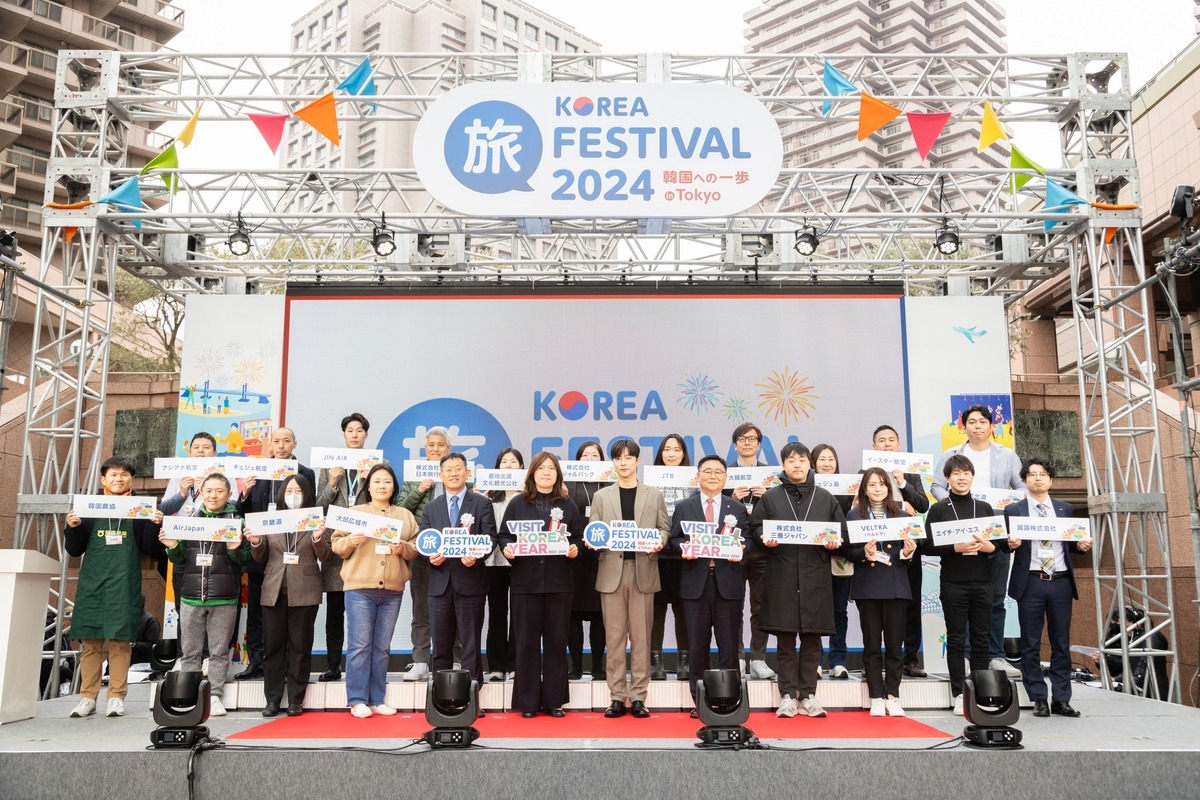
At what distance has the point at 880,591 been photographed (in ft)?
17.0

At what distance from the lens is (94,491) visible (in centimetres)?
777

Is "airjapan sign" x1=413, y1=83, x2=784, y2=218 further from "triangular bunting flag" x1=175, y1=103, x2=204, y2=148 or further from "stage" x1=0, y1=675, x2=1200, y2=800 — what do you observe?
"stage" x1=0, y1=675, x2=1200, y2=800

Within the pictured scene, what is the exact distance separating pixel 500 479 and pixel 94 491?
4.02m

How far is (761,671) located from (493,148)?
4066mm

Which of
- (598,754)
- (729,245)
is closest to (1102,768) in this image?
(598,754)

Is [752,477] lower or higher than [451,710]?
higher

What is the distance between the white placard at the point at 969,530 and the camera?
16.9ft

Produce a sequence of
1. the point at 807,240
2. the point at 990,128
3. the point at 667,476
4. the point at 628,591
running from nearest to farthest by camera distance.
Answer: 1. the point at 628,591
2. the point at 667,476
3. the point at 990,128
4. the point at 807,240

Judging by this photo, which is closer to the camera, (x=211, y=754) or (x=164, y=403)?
(x=211, y=754)

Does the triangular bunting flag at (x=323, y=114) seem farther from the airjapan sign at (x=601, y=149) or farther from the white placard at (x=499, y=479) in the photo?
the white placard at (x=499, y=479)

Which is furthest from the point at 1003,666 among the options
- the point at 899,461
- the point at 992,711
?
the point at 992,711

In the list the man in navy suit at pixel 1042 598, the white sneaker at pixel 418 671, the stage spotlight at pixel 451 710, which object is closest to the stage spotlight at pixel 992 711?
the man in navy suit at pixel 1042 598

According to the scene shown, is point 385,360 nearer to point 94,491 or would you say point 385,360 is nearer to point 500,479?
point 94,491

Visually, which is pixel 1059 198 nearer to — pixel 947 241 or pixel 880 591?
pixel 947 241
